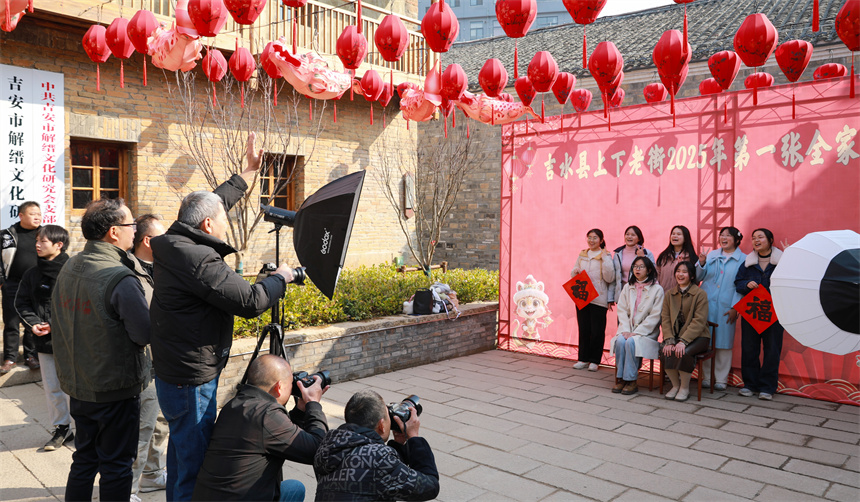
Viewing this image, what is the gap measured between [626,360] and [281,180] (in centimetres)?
695

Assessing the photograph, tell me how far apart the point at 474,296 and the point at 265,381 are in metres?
7.01

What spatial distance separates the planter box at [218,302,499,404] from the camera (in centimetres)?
594

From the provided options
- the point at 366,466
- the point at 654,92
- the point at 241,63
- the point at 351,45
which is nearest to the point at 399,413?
the point at 366,466

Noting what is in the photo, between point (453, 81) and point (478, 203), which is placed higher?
point (453, 81)

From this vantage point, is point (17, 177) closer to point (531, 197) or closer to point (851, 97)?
point (531, 197)

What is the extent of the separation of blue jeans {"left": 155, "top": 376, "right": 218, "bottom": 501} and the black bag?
4.86 metres

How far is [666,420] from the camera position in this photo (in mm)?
5430

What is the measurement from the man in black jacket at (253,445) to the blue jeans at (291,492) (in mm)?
231

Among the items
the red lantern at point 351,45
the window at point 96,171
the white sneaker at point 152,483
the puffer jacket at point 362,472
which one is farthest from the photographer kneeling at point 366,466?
the window at point 96,171

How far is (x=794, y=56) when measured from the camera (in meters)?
5.65

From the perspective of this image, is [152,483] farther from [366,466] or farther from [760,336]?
[760,336]

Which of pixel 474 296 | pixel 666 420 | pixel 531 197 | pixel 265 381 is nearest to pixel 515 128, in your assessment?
pixel 531 197

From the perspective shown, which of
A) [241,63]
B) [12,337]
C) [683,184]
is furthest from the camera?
[241,63]

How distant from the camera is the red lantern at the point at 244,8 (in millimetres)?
4340
